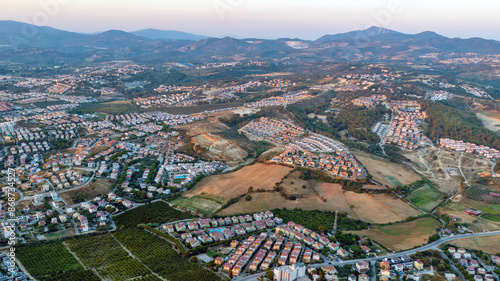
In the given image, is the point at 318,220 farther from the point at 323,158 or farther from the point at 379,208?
the point at 323,158

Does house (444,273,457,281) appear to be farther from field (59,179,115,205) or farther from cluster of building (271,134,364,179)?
field (59,179,115,205)

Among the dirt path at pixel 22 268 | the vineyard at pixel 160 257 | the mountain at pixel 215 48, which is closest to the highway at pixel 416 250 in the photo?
the vineyard at pixel 160 257

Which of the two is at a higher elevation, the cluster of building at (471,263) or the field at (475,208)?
the cluster of building at (471,263)

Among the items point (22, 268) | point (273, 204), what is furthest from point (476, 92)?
point (22, 268)

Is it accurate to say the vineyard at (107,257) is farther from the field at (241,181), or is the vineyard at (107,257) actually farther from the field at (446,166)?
the field at (446,166)

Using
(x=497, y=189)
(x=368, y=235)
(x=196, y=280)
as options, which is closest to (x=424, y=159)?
(x=497, y=189)

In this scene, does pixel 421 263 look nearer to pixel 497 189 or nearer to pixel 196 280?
pixel 196 280
